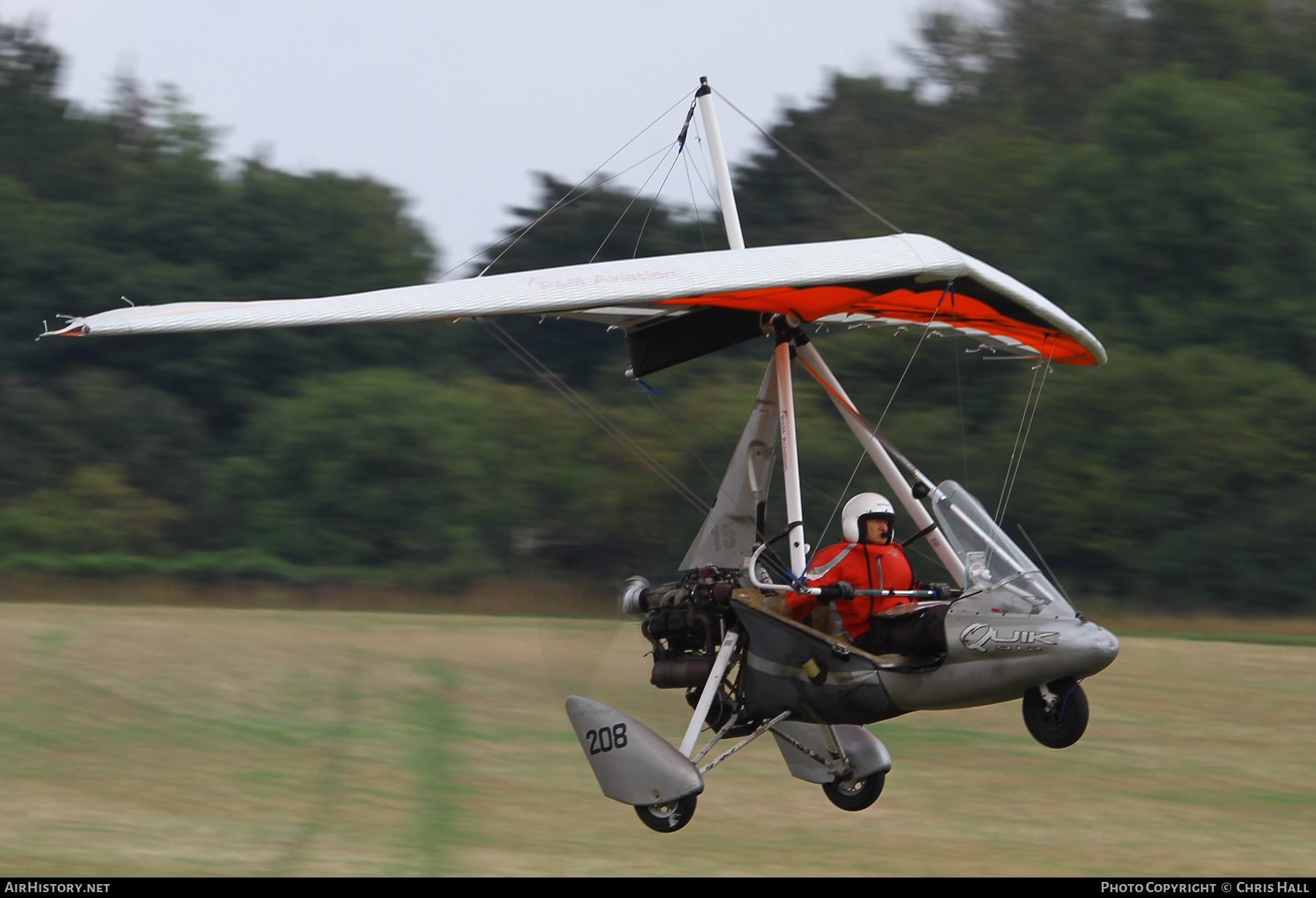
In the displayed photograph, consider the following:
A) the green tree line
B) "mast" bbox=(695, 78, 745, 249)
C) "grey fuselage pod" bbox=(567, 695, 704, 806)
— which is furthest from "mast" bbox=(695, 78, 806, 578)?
the green tree line

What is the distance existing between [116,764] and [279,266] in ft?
92.2

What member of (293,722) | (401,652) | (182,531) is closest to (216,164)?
(182,531)

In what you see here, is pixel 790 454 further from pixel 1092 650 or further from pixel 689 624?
pixel 1092 650

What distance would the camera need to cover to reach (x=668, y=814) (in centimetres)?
824

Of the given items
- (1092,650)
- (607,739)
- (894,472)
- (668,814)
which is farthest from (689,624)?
(1092,650)

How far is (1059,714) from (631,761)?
237 centimetres

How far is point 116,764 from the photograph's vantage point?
12102 millimetres

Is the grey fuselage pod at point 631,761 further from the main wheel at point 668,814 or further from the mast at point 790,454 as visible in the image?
the mast at point 790,454

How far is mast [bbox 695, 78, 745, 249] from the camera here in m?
9.52

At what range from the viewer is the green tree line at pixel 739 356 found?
94.1ft

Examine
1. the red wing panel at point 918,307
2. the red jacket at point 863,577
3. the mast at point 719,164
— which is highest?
the mast at point 719,164

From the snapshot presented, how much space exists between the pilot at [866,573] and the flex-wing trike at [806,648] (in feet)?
0.27

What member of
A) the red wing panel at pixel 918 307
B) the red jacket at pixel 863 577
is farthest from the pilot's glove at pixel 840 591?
the red wing panel at pixel 918 307
